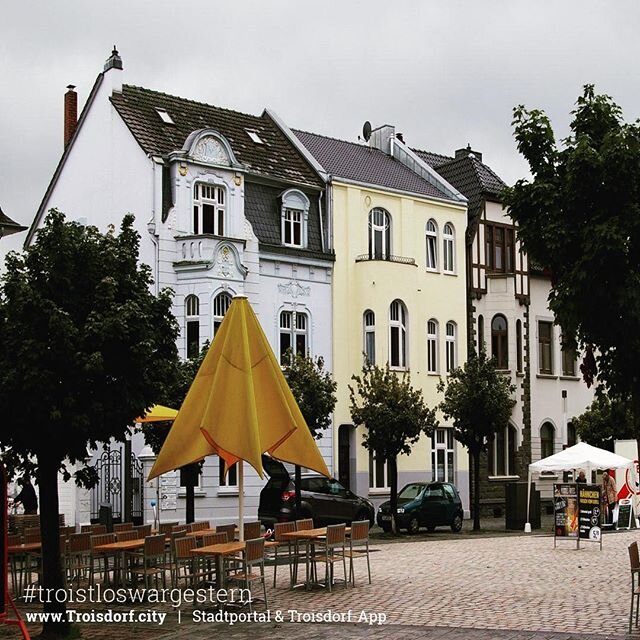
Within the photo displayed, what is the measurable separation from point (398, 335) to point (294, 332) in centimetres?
458

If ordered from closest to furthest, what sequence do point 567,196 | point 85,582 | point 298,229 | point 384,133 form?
point 567,196
point 85,582
point 298,229
point 384,133

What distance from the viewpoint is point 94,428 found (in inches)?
512

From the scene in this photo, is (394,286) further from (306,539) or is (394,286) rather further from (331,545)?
(331,545)

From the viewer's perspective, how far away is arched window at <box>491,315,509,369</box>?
142 feet

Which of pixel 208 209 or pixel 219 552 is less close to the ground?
pixel 208 209

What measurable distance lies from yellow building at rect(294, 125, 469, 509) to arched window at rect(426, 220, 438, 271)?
4 centimetres

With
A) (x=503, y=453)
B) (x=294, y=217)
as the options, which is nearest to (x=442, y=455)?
(x=503, y=453)

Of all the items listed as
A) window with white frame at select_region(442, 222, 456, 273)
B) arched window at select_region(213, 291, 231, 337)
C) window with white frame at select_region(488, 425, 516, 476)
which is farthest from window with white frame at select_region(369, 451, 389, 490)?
window with white frame at select_region(442, 222, 456, 273)

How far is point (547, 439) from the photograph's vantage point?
45500 mm

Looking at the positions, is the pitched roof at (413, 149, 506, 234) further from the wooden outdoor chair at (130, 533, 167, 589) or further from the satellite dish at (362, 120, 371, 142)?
the wooden outdoor chair at (130, 533, 167, 589)

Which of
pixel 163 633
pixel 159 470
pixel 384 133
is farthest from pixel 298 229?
pixel 163 633

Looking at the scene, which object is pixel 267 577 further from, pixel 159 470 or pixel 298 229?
pixel 298 229

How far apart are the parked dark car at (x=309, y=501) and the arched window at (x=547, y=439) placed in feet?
49.2

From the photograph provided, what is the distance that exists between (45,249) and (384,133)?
3299 centimetres
